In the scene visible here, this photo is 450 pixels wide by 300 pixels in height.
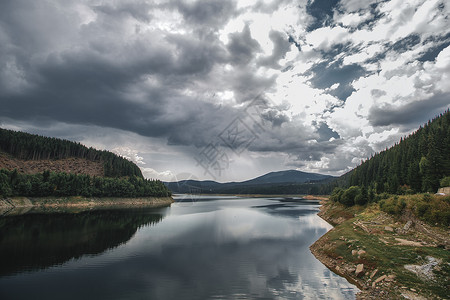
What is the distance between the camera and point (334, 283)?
23.0 metres

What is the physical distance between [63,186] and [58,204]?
794 centimetres

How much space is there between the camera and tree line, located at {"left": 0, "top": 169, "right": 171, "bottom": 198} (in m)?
85.8

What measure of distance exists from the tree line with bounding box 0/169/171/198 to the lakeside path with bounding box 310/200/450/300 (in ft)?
345

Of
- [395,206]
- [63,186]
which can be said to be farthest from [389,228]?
[63,186]

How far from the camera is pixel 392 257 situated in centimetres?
2384

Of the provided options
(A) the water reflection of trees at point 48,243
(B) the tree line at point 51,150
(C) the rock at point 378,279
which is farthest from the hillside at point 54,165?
(C) the rock at point 378,279

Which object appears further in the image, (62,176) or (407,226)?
(62,176)

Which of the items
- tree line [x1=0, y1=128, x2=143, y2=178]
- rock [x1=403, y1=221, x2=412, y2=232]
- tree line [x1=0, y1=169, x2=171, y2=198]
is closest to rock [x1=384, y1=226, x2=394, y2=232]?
rock [x1=403, y1=221, x2=412, y2=232]

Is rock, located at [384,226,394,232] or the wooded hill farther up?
the wooded hill

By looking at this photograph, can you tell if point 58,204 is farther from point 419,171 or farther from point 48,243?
point 419,171

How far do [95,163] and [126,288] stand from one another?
179758mm

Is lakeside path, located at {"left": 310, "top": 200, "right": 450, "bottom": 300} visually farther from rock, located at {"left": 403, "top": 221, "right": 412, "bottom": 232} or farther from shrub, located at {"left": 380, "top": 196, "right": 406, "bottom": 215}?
shrub, located at {"left": 380, "top": 196, "right": 406, "bottom": 215}

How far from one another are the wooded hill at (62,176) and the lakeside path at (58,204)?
250 centimetres

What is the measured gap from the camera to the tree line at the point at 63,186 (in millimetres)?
85812
